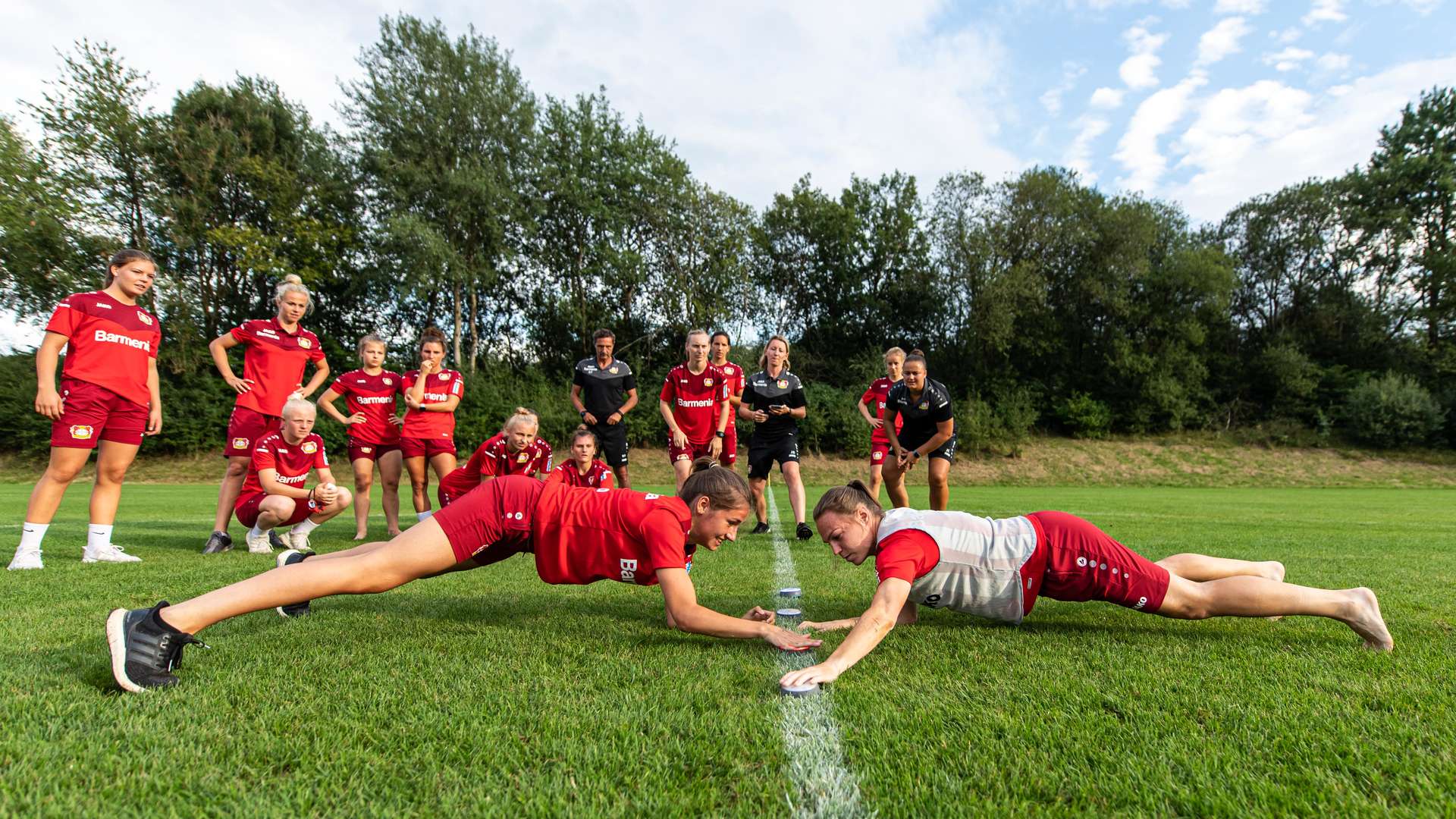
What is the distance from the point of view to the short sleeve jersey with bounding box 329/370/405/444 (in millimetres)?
7363

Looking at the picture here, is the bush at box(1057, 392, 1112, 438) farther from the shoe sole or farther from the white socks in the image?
the shoe sole

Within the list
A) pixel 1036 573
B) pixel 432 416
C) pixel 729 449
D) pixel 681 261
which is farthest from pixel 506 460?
pixel 681 261

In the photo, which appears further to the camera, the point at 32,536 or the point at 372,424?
the point at 372,424

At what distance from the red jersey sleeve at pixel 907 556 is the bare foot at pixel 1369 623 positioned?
5.89 feet

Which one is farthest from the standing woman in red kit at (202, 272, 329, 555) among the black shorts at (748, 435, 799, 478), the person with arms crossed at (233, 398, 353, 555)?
the black shorts at (748, 435, 799, 478)

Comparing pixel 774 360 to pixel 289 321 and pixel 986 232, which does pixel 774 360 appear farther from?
pixel 986 232

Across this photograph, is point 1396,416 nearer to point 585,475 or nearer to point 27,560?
point 585,475

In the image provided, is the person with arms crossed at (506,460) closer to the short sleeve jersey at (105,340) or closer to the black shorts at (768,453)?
the short sleeve jersey at (105,340)

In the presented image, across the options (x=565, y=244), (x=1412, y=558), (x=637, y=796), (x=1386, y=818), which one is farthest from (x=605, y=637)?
(x=565, y=244)

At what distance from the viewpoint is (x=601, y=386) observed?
7.88 m

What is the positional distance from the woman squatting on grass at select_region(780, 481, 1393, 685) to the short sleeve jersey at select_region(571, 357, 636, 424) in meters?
5.06

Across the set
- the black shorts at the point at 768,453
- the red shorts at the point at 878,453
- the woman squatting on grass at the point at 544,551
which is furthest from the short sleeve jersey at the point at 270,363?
the red shorts at the point at 878,453

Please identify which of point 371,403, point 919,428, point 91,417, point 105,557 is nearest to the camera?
point 91,417

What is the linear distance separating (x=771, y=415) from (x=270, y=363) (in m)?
5.04
